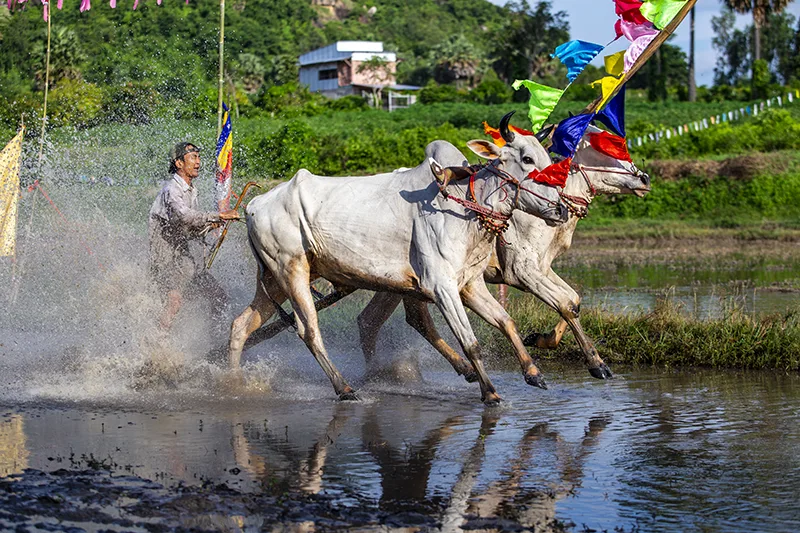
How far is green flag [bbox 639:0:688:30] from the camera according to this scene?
993 centimetres

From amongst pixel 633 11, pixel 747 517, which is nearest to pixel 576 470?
pixel 747 517

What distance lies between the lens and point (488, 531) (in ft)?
16.4

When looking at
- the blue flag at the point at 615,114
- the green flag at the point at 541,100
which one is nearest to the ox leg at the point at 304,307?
the green flag at the point at 541,100

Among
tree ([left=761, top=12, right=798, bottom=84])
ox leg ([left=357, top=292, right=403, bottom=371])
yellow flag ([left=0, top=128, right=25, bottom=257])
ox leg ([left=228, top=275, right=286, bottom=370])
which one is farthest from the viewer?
tree ([left=761, top=12, right=798, bottom=84])

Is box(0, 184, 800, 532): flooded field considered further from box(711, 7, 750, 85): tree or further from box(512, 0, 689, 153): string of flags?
box(711, 7, 750, 85): tree

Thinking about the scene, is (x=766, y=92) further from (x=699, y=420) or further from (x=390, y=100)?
(x=699, y=420)

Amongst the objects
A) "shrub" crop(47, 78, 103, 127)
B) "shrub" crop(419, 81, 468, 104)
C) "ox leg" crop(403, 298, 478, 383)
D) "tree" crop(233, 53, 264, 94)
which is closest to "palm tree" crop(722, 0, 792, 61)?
"shrub" crop(419, 81, 468, 104)

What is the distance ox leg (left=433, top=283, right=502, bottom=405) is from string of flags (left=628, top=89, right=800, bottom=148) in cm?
2544

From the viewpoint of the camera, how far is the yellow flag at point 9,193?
11617mm

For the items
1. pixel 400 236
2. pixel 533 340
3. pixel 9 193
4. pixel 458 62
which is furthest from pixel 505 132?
pixel 458 62

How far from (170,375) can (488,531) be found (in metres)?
4.64

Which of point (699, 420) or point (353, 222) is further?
point (353, 222)

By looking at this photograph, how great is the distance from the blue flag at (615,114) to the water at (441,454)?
89.0 inches

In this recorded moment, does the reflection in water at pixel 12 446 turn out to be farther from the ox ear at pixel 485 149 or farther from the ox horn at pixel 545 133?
the ox horn at pixel 545 133
